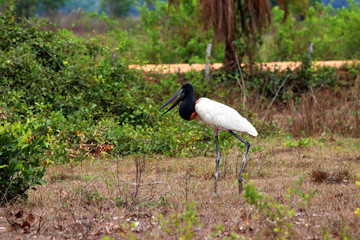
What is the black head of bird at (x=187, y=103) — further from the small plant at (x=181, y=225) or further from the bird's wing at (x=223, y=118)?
the small plant at (x=181, y=225)

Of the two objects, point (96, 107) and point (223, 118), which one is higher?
point (223, 118)

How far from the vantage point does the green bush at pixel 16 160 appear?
15.5 feet

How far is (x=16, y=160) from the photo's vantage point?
477 cm

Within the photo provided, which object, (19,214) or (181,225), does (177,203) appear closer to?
(181,225)

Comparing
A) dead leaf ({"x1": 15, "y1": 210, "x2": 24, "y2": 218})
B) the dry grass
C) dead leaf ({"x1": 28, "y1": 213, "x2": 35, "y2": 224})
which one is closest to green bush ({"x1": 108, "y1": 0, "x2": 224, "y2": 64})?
the dry grass

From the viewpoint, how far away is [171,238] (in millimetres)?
3990

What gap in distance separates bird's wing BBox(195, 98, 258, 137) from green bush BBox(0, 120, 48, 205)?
2.01 m

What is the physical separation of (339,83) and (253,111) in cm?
437

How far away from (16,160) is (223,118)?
246 centimetres

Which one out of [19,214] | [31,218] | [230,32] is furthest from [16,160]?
[230,32]

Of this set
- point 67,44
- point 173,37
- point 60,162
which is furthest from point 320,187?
point 173,37

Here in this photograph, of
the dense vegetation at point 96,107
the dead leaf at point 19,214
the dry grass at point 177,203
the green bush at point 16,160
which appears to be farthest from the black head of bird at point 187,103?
the dead leaf at point 19,214

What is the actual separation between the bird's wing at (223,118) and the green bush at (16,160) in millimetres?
2008

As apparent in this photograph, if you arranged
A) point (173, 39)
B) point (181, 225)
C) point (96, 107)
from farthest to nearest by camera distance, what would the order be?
point (173, 39)
point (96, 107)
point (181, 225)
